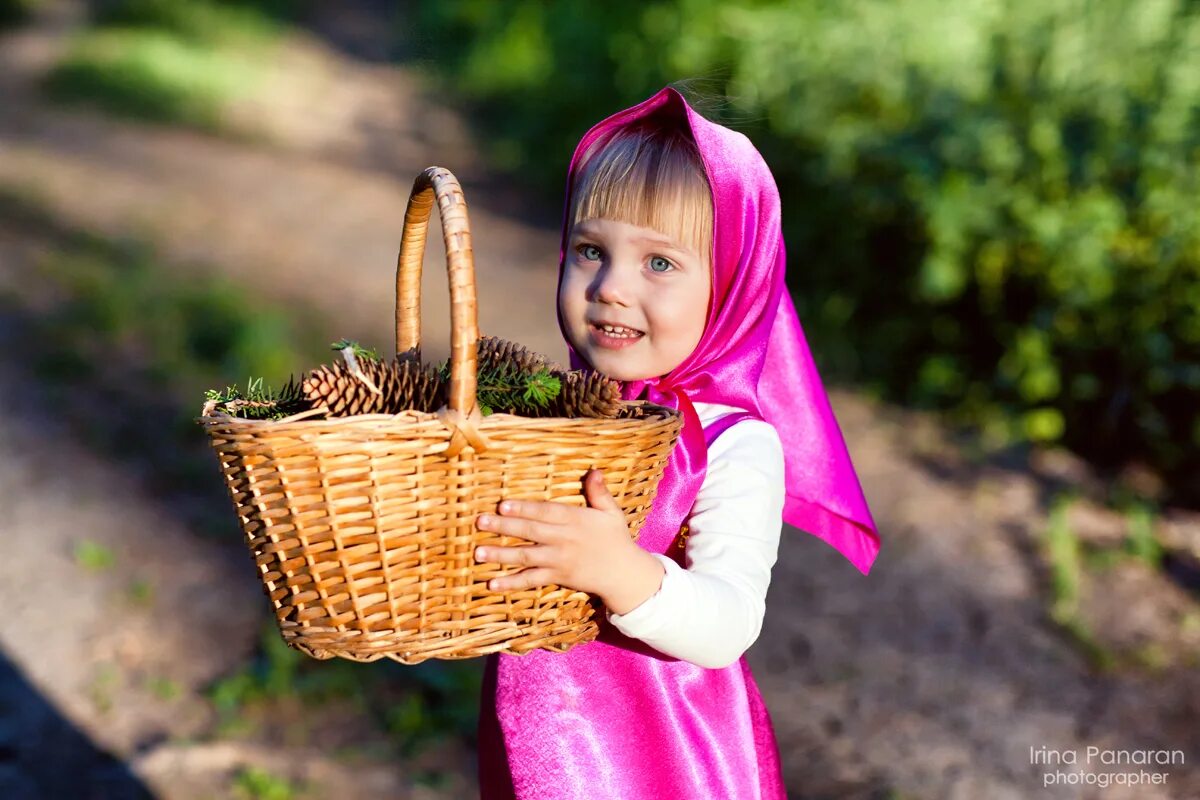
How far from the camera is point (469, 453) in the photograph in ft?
4.28

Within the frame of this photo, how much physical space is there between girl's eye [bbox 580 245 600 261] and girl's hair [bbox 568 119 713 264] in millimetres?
43

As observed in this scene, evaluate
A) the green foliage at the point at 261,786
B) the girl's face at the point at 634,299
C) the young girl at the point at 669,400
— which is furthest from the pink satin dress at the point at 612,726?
the green foliage at the point at 261,786

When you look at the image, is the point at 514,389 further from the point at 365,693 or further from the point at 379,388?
the point at 365,693

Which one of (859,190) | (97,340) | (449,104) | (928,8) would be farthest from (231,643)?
(449,104)

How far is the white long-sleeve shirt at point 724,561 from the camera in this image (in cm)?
146

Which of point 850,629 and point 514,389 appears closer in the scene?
point 514,389

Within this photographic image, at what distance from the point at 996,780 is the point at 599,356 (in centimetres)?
237

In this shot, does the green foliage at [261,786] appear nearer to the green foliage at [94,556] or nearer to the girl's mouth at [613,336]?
the green foliage at [94,556]

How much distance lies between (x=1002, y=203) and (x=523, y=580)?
14.1 ft

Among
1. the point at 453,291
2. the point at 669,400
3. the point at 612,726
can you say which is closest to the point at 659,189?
the point at 669,400

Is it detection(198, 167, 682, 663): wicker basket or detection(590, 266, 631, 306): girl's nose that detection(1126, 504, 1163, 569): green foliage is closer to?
detection(590, 266, 631, 306): girl's nose

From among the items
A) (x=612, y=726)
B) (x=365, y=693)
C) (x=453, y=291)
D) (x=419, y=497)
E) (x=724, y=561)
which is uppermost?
(x=453, y=291)

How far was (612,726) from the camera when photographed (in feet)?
5.65

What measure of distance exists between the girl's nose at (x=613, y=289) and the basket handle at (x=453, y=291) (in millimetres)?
227
